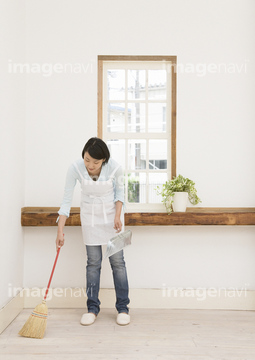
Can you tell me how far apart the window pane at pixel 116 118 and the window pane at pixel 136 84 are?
0.48 ft

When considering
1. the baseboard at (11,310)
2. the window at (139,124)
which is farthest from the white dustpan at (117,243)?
the baseboard at (11,310)

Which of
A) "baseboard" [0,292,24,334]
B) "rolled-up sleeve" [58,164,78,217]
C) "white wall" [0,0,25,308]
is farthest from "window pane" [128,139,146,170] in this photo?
"baseboard" [0,292,24,334]

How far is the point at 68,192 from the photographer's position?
305cm

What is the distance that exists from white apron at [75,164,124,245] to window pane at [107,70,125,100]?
3.50 feet

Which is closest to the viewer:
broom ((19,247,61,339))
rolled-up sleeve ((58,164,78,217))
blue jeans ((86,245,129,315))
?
broom ((19,247,61,339))

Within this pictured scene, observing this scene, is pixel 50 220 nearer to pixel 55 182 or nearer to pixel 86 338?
pixel 55 182

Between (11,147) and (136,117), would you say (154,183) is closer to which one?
(136,117)

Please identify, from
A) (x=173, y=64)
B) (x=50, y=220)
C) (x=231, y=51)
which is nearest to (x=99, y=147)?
(x=50, y=220)

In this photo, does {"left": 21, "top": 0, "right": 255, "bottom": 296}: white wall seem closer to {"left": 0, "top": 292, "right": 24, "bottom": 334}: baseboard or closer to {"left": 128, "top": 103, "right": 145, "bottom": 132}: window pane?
{"left": 128, "top": 103, "right": 145, "bottom": 132}: window pane

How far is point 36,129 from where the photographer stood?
3627mm

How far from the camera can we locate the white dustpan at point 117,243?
2931 mm

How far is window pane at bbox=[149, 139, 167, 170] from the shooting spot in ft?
12.4

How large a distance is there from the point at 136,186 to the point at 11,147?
1211mm

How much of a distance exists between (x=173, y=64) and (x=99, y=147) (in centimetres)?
131
